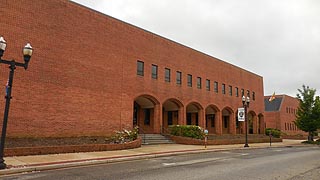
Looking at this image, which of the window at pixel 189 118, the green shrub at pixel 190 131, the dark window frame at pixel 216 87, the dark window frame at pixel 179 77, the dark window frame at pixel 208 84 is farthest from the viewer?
the window at pixel 189 118

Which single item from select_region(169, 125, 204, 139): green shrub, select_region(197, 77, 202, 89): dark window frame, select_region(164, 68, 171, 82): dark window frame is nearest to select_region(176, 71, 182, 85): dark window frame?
select_region(164, 68, 171, 82): dark window frame

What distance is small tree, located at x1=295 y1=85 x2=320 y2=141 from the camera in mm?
39125

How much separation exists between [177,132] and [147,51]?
26.6 ft

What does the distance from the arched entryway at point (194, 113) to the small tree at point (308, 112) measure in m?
15.0

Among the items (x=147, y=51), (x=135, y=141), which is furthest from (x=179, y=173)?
(x=147, y=51)

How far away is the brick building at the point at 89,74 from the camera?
18.2 m

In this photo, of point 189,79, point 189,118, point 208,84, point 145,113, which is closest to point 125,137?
point 145,113

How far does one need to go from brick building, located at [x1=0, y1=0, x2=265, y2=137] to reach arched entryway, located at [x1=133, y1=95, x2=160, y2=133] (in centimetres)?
11

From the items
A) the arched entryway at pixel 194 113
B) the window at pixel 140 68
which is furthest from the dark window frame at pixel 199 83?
the window at pixel 140 68

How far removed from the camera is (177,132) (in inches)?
1069

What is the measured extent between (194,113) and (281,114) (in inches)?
1316

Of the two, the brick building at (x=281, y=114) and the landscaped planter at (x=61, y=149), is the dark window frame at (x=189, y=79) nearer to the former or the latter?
the landscaped planter at (x=61, y=149)

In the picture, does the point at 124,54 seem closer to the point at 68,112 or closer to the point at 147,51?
the point at 147,51

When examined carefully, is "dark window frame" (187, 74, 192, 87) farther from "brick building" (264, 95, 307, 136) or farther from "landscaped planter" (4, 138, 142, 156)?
"brick building" (264, 95, 307, 136)
